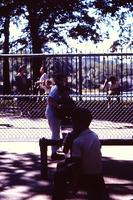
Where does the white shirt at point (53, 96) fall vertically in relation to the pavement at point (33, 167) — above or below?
above

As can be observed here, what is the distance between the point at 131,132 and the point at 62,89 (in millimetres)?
4245

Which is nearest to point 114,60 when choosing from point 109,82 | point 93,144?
point 109,82

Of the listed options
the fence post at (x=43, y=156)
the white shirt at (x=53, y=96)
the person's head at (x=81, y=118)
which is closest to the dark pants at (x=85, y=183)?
the person's head at (x=81, y=118)

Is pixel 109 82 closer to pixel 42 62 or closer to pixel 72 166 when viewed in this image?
pixel 42 62

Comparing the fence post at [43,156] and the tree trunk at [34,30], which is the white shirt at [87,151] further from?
the tree trunk at [34,30]

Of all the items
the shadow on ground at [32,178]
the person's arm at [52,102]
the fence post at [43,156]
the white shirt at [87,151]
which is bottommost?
the shadow on ground at [32,178]

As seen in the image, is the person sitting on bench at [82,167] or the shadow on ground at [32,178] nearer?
the person sitting on bench at [82,167]

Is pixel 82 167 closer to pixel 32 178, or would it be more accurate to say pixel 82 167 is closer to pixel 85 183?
pixel 85 183

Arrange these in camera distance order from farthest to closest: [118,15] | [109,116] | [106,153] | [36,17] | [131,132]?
1. [118,15]
2. [36,17]
3. [109,116]
4. [131,132]
5. [106,153]

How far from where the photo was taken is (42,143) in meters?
8.09

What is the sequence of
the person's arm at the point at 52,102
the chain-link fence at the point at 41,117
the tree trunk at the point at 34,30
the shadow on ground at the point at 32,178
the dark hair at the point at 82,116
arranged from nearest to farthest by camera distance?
the dark hair at the point at 82,116
the shadow on ground at the point at 32,178
the person's arm at the point at 52,102
the chain-link fence at the point at 41,117
the tree trunk at the point at 34,30

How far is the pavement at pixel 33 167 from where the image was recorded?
720cm

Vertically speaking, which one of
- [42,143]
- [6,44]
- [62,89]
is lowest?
[42,143]

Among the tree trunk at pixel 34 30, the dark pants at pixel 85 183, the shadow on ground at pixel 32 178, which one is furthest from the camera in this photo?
the tree trunk at pixel 34 30
